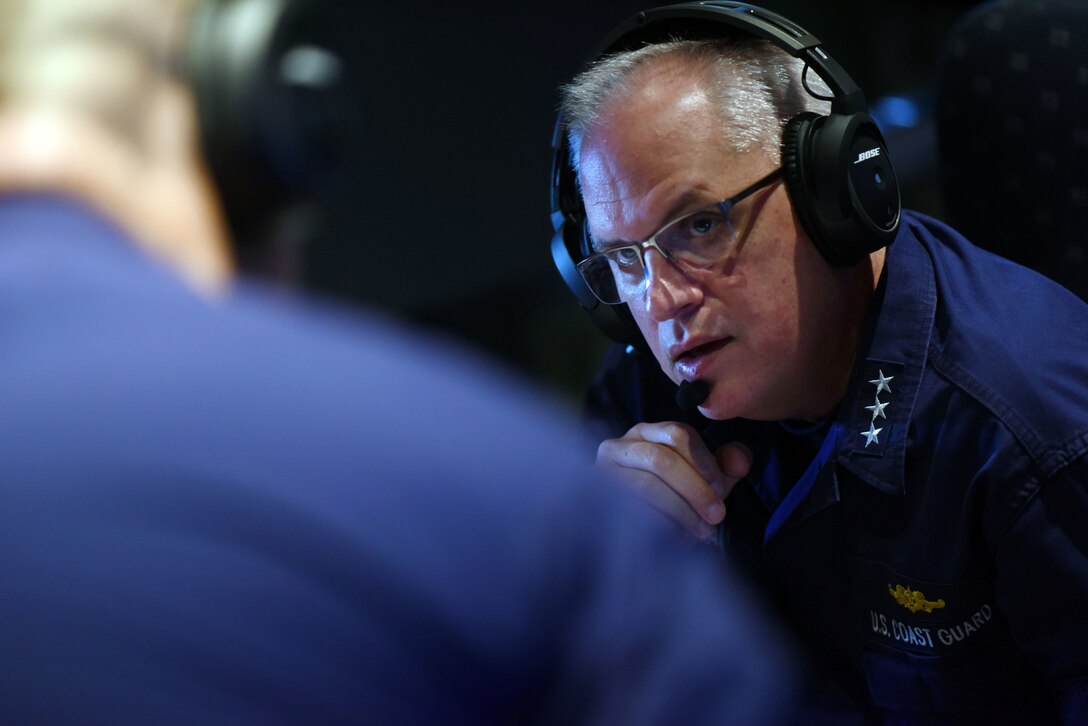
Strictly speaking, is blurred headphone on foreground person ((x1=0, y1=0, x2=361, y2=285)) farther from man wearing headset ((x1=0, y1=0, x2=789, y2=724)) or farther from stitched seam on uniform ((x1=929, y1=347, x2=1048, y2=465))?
stitched seam on uniform ((x1=929, y1=347, x2=1048, y2=465))

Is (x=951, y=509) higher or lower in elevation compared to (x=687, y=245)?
lower

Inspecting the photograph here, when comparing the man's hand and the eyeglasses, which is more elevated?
the eyeglasses

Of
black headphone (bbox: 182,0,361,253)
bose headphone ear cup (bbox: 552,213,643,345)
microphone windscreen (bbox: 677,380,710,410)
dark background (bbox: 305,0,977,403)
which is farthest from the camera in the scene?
dark background (bbox: 305,0,977,403)

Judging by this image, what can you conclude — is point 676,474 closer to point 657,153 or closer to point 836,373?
point 836,373

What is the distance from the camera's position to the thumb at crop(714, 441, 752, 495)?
1.13 metres

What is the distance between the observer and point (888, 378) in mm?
1021

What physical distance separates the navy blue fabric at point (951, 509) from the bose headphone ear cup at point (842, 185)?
0.07m

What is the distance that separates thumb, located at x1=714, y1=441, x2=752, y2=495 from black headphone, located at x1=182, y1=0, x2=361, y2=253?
2.16 ft

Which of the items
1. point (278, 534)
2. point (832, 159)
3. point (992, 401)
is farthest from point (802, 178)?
point (278, 534)

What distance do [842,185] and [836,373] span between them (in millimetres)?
209

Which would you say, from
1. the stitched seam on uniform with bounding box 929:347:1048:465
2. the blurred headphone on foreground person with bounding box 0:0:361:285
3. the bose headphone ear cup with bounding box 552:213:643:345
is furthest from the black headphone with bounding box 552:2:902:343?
the blurred headphone on foreground person with bounding box 0:0:361:285

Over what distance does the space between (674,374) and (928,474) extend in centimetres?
25

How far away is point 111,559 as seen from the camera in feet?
1.23

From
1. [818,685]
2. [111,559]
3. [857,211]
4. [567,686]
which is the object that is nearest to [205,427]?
[111,559]
